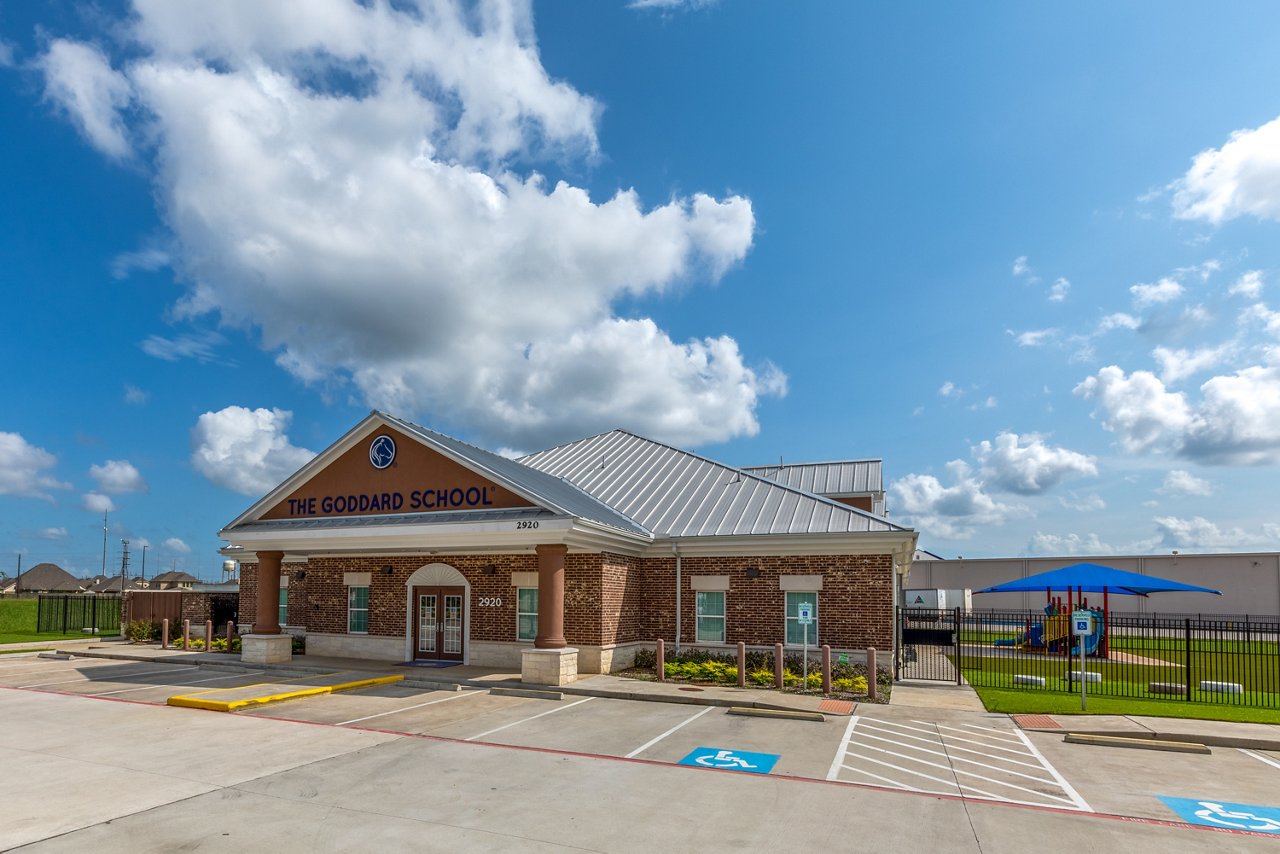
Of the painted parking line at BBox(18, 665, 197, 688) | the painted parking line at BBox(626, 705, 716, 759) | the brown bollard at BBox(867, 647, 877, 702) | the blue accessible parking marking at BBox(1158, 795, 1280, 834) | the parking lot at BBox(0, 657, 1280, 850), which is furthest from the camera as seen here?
the painted parking line at BBox(18, 665, 197, 688)

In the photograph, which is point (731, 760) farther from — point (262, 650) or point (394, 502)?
Result: point (262, 650)

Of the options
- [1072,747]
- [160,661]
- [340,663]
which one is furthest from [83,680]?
[1072,747]

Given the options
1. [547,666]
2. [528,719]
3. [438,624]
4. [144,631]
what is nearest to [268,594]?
[438,624]

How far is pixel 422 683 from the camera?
18.4 meters

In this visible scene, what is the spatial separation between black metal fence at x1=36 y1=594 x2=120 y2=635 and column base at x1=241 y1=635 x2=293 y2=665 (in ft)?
59.2

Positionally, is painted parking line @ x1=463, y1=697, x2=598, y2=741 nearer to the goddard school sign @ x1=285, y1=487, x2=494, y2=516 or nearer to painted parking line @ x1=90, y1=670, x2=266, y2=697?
the goddard school sign @ x1=285, y1=487, x2=494, y2=516

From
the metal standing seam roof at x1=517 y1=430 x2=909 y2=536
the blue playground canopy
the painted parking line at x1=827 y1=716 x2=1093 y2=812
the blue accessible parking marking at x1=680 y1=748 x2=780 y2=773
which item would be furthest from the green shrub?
the blue playground canopy

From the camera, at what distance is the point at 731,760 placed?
37.6 feet

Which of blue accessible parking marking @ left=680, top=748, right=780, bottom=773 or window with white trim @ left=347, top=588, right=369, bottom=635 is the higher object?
window with white trim @ left=347, top=588, right=369, bottom=635

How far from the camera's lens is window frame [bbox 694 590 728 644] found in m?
20.7

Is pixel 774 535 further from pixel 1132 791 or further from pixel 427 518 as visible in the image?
pixel 1132 791

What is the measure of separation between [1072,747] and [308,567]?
21.4 m

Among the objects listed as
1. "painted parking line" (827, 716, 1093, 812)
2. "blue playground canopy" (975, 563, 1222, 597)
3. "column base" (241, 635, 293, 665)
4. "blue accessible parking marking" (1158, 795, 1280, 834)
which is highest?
"blue playground canopy" (975, 563, 1222, 597)

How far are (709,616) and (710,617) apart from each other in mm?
44
